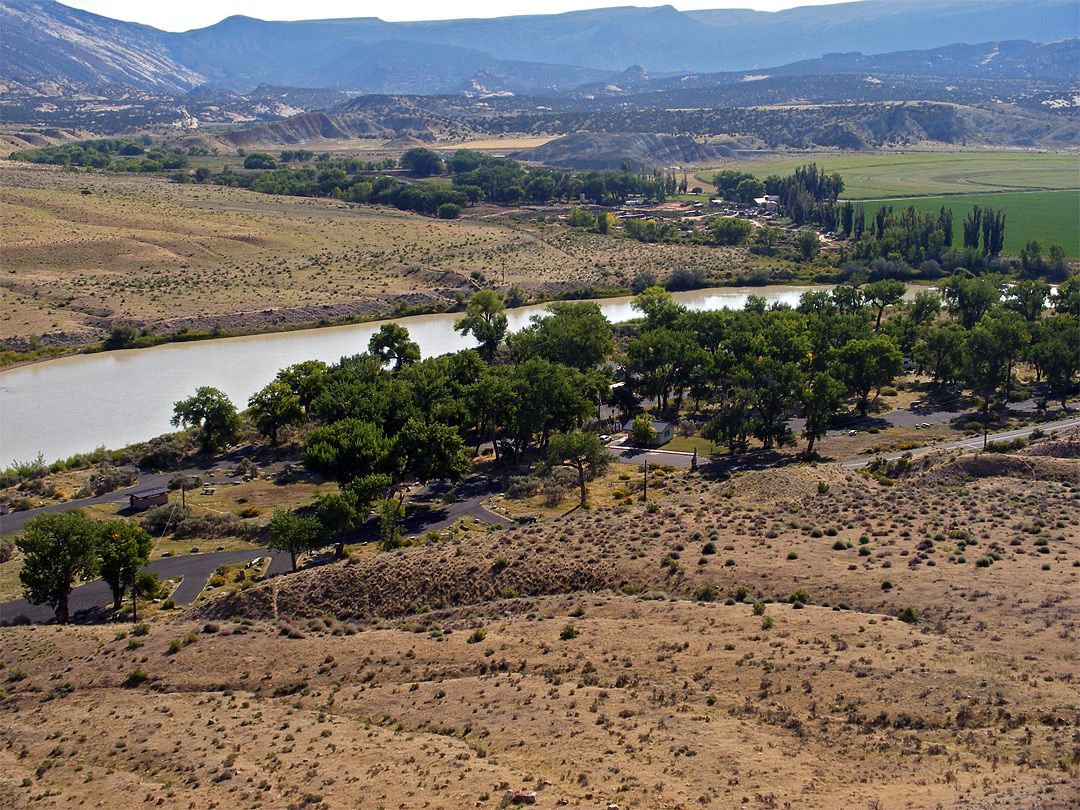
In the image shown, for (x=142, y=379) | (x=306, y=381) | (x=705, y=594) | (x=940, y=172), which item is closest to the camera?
(x=705, y=594)

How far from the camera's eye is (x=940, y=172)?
6673 inches

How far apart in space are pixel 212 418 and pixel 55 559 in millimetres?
19917

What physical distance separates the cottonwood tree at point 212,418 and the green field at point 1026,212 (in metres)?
87.7

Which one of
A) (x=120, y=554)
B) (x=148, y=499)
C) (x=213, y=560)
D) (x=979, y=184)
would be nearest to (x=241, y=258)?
(x=148, y=499)

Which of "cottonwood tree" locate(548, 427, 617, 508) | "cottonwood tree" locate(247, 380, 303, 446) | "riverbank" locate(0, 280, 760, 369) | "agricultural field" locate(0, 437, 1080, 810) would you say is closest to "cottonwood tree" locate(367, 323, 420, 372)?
"cottonwood tree" locate(247, 380, 303, 446)

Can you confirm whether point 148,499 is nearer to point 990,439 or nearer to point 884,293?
point 990,439

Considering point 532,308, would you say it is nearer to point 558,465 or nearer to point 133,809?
point 558,465

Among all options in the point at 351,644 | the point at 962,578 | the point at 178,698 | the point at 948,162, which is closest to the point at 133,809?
the point at 178,698

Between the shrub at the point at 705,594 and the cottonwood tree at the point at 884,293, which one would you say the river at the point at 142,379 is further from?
the shrub at the point at 705,594

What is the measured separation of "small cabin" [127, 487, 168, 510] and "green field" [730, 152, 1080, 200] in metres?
123

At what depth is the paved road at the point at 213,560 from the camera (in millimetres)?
30953

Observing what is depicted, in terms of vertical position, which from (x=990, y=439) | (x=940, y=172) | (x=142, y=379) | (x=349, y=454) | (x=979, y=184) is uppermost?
(x=940, y=172)

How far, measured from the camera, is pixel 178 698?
75.0 feet

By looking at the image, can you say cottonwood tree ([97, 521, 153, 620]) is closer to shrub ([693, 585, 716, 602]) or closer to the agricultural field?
the agricultural field
